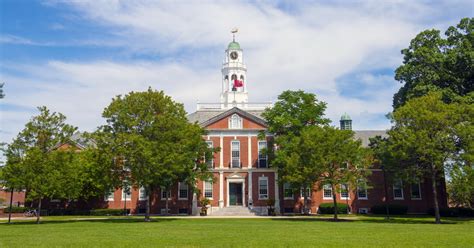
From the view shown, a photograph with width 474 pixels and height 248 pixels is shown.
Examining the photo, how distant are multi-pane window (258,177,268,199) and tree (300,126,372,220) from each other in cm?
1072

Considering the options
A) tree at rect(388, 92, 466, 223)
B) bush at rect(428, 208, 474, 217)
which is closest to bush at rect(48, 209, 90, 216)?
tree at rect(388, 92, 466, 223)

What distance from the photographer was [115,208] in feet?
145

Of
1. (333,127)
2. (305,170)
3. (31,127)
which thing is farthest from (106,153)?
(333,127)

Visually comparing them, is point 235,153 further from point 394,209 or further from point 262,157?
point 394,209

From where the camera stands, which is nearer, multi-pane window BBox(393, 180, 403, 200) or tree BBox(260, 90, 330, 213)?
tree BBox(260, 90, 330, 213)

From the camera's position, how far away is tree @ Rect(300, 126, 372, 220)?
105ft

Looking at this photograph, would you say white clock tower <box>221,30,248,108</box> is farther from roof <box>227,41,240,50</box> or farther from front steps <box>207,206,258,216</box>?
front steps <box>207,206,258,216</box>

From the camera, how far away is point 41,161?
2842 cm

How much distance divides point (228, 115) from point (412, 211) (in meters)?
21.3

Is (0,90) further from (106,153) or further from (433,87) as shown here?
(433,87)

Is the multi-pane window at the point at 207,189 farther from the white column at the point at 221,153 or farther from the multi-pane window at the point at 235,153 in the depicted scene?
the multi-pane window at the point at 235,153

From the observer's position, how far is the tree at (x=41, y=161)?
28.1 meters

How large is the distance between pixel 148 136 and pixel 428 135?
1959cm

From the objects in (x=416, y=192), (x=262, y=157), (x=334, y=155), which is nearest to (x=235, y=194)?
(x=262, y=157)
